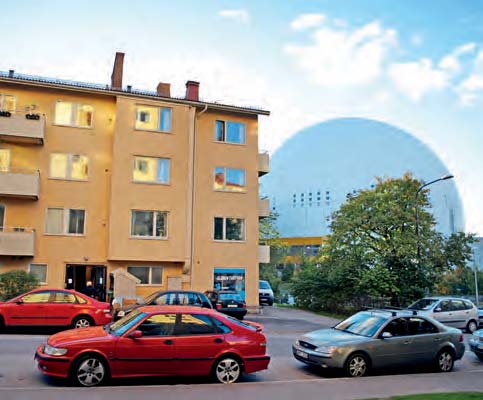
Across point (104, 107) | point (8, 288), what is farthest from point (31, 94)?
point (8, 288)

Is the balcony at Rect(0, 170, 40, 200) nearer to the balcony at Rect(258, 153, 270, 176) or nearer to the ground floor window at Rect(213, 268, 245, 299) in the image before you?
the ground floor window at Rect(213, 268, 245, 299)

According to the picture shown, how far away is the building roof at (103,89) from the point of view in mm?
25528

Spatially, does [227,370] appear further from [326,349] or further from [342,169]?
[342,169]

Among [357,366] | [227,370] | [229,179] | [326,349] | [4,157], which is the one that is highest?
[4,157]

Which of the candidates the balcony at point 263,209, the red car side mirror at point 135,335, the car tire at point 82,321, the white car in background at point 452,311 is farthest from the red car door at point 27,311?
the balcony at point 263,209

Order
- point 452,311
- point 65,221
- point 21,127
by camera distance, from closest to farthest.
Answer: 1. point 452,311
2. point 21,127
3. point 65,221

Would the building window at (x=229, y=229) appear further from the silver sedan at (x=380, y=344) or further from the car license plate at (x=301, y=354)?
the car license plate at (x=301, y=354)

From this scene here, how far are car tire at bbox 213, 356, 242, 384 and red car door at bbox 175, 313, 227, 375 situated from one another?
164 millimetres

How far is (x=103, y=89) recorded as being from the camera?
26641 mm

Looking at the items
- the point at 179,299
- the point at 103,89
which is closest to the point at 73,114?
the point at 103,89

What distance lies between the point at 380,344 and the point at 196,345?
4368mm

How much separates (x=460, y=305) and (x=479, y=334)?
8876 millimetres

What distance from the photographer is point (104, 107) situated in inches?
1067

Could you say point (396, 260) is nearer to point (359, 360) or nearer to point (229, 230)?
point (229, 230)
